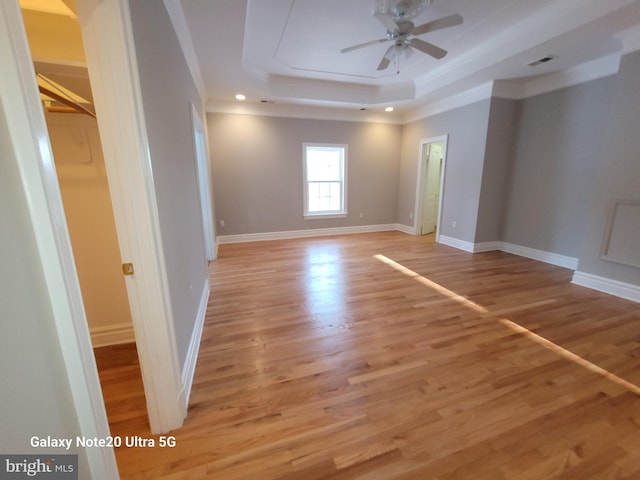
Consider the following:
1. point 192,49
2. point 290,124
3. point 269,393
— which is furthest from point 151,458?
point 290,124

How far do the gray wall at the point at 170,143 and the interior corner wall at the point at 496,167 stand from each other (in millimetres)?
4403

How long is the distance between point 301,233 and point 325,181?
1.29 meters

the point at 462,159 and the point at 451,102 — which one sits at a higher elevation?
the point at 451,102

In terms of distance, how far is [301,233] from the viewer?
5848 millimetres

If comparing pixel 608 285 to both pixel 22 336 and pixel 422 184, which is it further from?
pixel 22 336

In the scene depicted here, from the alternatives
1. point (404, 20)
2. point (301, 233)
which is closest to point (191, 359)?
point (404, 20)

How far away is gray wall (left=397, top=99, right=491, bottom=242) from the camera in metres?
4.32

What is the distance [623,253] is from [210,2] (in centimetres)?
469

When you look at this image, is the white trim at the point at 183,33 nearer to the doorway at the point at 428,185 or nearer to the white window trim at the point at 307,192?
the white window trim at the point at 307,192

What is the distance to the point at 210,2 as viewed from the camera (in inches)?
81.4

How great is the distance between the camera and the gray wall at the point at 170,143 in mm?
1287

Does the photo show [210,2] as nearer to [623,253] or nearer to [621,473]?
[621,473]

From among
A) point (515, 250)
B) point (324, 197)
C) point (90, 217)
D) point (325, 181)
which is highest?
point (325, 181)

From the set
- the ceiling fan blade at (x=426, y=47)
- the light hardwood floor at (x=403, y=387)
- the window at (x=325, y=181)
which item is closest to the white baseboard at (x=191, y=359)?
the light hardwood floor at (x=403, y=387)
